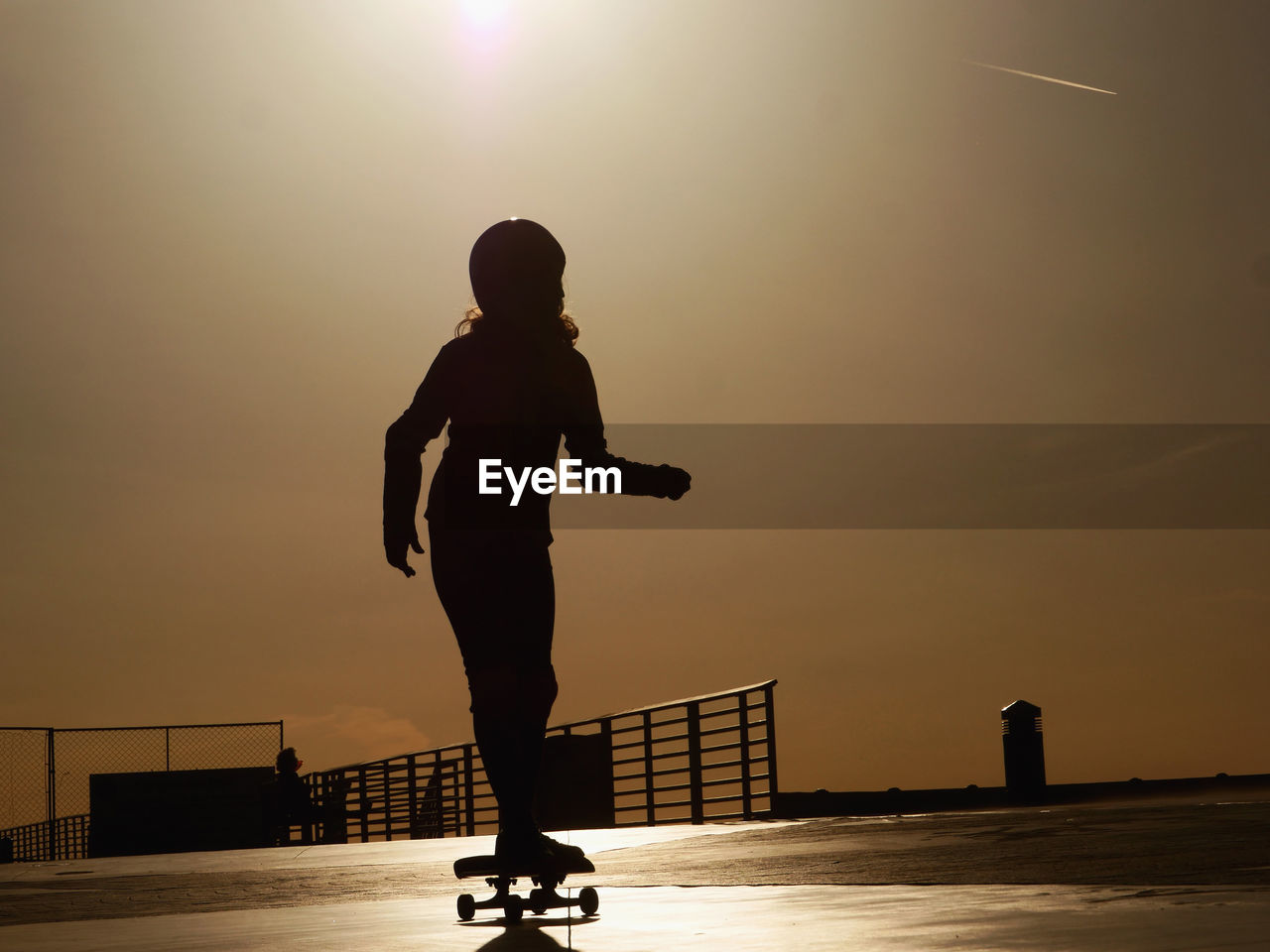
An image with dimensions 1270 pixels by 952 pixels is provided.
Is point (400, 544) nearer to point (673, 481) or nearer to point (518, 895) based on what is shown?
point (673, 481)

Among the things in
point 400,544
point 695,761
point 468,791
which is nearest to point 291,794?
point 468,791

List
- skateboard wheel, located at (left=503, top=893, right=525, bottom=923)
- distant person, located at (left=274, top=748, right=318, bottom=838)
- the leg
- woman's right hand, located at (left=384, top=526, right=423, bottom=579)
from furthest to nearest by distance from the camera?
distant person, located at (left=274, top=748, right=318, bottom=838) → woman's right hand, located at (left=384, top=526, right=423, bottom=579) → the leg → skateboard wheel, located at (left=503, top=893, right=525, bottom=923)

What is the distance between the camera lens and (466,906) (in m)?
2.77

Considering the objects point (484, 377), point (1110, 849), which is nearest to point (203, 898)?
point (484, 377)

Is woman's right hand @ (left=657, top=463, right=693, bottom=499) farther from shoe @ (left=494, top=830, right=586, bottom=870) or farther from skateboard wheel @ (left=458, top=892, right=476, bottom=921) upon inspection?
skateboard wheel @ (left=458, top=892, right=476, bottom=921)

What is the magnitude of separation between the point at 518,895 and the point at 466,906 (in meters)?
0.11

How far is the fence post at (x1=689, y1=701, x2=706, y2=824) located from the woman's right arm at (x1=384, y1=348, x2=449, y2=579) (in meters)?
8.72

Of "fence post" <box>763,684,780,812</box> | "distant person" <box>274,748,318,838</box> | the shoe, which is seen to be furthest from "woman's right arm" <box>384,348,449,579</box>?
"distant person" <box>274,748,318,838</box>

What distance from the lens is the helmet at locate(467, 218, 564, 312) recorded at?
3.24 m

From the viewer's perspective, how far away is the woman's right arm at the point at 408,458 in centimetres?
317

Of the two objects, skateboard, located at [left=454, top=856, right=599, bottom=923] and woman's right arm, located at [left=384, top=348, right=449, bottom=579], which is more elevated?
woman's right arm, located at [left=384, top=348, right=449, bottom=579]

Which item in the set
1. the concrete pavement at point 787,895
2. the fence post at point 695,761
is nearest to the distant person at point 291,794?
the fence post at point 695,761

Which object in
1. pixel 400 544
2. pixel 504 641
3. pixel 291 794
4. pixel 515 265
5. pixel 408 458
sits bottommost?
pixel 291 794

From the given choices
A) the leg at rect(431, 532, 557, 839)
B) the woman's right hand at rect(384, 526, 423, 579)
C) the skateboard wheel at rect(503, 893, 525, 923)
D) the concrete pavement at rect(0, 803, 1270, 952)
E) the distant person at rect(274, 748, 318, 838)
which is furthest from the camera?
the distant person at rect(274, 748, 318, 838)
